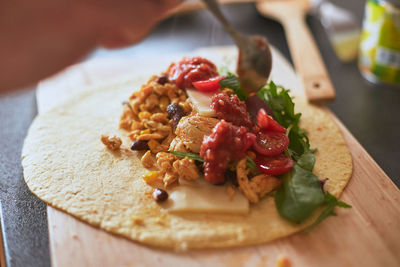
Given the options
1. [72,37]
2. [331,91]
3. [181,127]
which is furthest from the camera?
[331,91]

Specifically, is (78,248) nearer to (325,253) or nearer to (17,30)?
(17,30)

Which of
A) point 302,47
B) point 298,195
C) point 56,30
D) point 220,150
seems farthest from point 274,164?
point 302,47

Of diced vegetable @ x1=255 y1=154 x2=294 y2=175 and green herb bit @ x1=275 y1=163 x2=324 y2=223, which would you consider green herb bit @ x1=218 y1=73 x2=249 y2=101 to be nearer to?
diced vegetable @ x1=255 y1=154 x2=294 y2=175

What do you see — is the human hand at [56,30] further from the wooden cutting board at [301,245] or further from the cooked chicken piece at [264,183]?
the cooked chicken piece at [264,183]

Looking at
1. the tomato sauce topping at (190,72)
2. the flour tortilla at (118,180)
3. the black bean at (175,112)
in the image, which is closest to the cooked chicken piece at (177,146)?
the black bean at (175,112)

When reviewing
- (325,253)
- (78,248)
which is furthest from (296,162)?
(78,248)

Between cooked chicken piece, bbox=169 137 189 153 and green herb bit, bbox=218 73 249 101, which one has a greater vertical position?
green herb bit, bbox=218 73 249 101

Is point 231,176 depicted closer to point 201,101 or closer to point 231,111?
point 231,111

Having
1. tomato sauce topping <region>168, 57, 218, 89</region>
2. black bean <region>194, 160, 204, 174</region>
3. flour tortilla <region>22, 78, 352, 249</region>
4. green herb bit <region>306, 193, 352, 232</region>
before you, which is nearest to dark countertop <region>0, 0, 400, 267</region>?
flour tortilla <region>22, 78, 352, 249</region>
